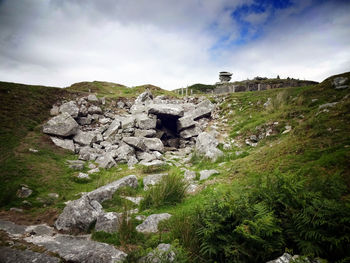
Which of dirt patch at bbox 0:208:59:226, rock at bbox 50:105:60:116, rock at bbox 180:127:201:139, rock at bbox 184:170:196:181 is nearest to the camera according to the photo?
dirt patch at bbox 0:208:59:226

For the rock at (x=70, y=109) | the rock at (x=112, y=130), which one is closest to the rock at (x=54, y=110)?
the rock at (x=70, y=109)

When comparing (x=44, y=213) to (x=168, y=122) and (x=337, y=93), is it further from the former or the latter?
(x=337, y=93)

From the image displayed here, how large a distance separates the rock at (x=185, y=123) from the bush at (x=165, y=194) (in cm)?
1190

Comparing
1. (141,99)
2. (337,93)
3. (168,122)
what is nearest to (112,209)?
(168,122)

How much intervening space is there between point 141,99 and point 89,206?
66.4 feet

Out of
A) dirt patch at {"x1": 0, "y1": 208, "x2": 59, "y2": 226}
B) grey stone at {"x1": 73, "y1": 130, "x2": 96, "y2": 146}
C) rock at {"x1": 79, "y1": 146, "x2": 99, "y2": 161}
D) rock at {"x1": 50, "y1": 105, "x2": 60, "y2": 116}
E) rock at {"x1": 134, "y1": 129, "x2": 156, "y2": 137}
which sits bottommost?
dirt patch at {"x1": 0, "y1": 208, "x2": 59, "y2": 226}

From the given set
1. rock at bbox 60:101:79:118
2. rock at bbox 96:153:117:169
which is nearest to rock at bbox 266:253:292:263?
rock at bbox 96:153:117:169

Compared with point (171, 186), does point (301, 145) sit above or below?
above

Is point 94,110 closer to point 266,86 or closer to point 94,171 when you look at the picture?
point 94,171

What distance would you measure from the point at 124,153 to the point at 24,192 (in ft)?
22.8

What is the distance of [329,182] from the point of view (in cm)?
360

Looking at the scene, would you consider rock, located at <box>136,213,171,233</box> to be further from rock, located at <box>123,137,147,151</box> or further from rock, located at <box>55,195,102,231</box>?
rock, located at <box>123,137,147,151</box>

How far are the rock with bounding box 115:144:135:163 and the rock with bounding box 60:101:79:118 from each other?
771 cm

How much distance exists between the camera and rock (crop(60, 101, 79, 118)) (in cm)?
1822
